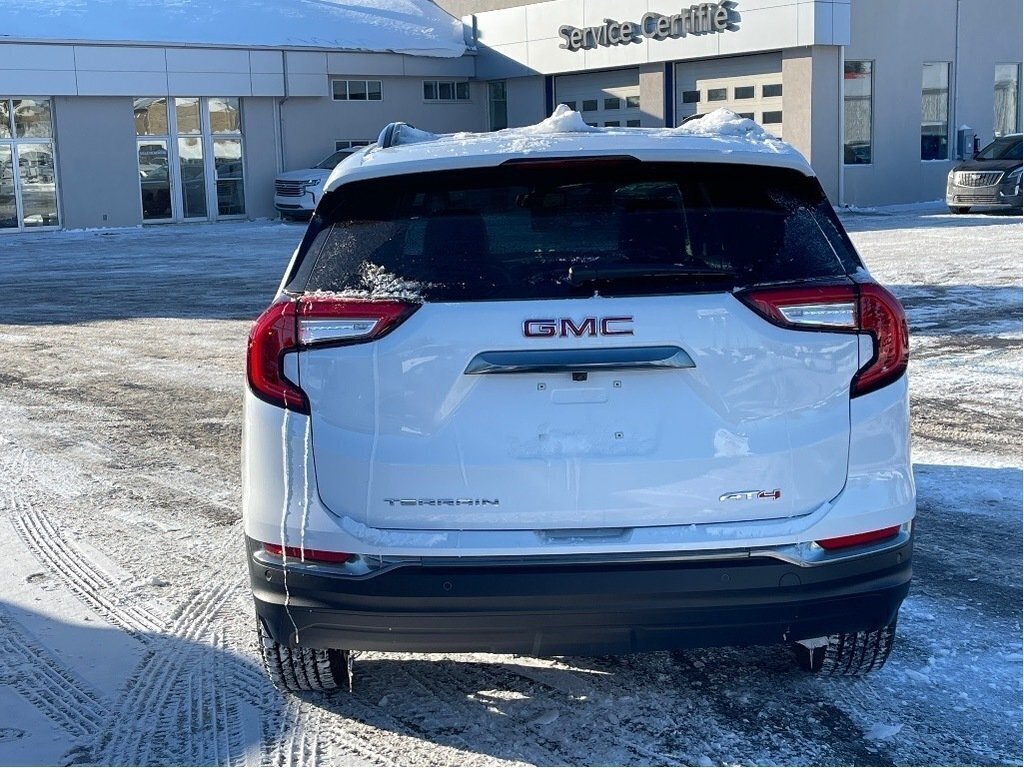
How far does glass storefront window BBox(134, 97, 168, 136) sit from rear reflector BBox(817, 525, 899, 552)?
32348 millimetres

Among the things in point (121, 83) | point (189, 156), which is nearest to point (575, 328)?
point (121, 83)

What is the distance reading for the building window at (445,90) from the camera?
37750 millimetres

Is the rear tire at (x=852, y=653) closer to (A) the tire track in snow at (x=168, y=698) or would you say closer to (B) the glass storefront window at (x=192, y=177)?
(A) the tire track in snow at (x=168, y=698)

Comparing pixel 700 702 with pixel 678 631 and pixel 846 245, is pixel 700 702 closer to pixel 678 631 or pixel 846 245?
pixel 678 631

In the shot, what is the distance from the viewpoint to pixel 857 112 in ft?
97.2

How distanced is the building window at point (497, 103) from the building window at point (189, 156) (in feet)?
27.5

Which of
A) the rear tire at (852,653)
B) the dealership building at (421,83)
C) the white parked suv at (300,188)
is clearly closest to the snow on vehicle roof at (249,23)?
the dealership building at (421,83)

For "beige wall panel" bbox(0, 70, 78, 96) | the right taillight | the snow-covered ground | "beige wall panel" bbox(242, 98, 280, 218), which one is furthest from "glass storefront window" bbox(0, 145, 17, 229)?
the right taillight

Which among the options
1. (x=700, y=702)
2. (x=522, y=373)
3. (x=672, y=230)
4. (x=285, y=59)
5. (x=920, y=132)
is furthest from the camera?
(x=285, y=59)

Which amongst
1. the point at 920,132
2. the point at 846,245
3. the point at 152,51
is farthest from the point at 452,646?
the point at 152,51

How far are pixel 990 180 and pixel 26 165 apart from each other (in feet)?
77.3

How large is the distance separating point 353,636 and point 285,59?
33.0 metres

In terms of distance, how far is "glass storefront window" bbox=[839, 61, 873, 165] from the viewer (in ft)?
96.4

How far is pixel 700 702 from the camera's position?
3938mm
